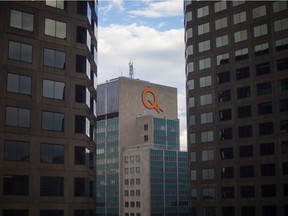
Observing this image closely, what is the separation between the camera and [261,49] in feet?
293

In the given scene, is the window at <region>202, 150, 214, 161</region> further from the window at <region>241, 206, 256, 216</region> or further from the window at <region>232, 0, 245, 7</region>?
the window at <region>232, 0, 245, 7</region>

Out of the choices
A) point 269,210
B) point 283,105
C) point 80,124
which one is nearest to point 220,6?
point 283,105

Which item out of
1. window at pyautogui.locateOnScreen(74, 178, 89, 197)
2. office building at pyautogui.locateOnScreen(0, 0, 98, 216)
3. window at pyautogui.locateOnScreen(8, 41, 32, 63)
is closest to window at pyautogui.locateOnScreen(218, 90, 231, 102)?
office building at pyautogui.locateOnScreen(0, 0, 98, 216)

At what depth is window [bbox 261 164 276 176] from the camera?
278 feet

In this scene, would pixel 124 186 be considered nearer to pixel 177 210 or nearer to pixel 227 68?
pixel 177 210

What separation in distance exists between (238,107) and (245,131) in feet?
15.1

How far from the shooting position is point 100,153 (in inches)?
7648

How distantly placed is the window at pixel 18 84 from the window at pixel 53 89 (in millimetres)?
2207

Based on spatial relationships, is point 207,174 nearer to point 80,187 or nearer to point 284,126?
point 284,126

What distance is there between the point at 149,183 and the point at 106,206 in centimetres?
2414

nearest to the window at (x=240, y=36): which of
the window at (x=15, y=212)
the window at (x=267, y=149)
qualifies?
the window at (x=267, y=149)

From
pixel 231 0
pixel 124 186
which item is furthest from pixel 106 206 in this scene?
pixel 231 0

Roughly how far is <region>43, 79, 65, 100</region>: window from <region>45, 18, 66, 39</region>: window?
6181 millimetres

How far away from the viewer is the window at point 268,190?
3313 inches
